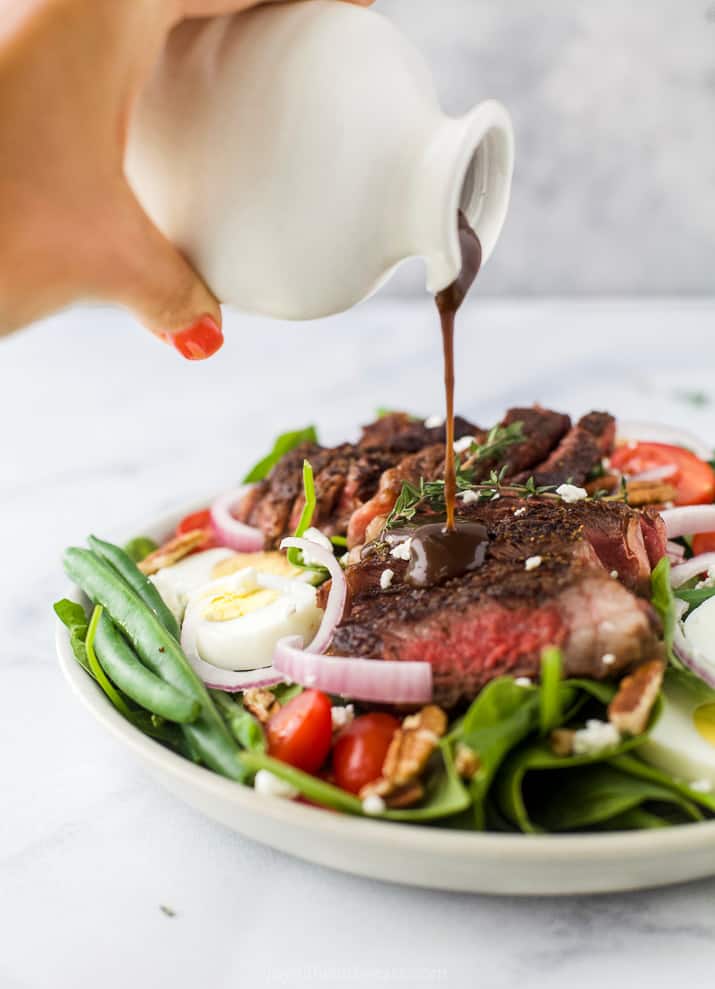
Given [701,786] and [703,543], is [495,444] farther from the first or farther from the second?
[701,786]

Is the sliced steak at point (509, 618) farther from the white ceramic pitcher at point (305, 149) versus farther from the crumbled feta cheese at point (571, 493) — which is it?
the white ceramic pitcher at point (305, 149)

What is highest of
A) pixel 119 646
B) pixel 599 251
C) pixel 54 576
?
pixel 119 646

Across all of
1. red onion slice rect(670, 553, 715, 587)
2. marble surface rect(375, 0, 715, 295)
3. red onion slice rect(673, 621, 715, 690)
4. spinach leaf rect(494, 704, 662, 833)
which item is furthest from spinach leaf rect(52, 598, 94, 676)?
marble surface rect(375, 0, 715, 295)

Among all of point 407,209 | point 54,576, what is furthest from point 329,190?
point 54,576

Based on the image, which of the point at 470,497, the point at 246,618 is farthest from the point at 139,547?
the point at 470,497

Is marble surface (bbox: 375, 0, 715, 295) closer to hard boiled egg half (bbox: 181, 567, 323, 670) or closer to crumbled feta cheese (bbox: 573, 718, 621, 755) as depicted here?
hard boiled egg half (bbox: 181, 567, 323, 670)

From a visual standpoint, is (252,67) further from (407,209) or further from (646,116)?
(646,116)
